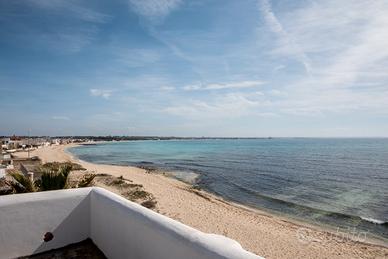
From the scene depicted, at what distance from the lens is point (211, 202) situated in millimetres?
17422

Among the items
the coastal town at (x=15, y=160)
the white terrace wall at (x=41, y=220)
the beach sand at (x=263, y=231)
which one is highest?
the white terrace wall at (x=41, y=220)

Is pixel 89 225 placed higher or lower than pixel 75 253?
higher

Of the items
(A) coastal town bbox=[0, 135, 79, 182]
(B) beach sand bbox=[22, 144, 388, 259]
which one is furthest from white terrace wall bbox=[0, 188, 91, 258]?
(B) beach sand bbox=[22, 144, 388, 259]

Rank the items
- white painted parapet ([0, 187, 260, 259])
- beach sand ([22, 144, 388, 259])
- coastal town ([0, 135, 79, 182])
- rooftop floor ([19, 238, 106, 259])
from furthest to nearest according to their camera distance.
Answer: coastal town ([0, 135, 79, 182])
beach sand ([22, 144, 388, 259])
rooftop floor ([19, 238, 106, 259])
white painted parapet ([0, 187, 260, 259])

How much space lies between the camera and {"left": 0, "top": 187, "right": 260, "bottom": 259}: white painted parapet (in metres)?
3.28

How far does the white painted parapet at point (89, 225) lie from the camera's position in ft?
10.7

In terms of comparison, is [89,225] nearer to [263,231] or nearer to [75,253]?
[75,253]

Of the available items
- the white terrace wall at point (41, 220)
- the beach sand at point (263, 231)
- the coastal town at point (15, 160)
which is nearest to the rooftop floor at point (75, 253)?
the white terrace wall at point (41, 220)

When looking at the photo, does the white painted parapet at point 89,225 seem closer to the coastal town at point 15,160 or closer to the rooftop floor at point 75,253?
the rooftop floor at point 75,253

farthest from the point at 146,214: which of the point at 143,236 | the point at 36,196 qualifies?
the point at 36,196

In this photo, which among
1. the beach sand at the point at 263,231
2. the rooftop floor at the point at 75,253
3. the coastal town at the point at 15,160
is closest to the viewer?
the rooftop floor at the point at 75,253

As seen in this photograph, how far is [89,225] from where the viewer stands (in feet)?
17.1

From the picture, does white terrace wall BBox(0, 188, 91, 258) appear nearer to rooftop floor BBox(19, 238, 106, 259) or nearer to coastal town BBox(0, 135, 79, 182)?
rooftop floor BBox(19, 238, 106, 259)

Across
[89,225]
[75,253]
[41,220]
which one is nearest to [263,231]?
[89,225]
